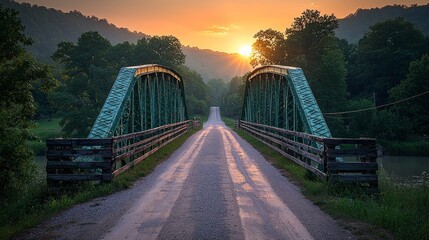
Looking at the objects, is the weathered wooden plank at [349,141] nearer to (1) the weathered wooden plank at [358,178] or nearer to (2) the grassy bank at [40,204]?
(1) the weathered wooden plank at [358,178]

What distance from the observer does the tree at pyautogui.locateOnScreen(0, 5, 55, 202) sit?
9867 millimetres

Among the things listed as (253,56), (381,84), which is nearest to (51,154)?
(253,56)

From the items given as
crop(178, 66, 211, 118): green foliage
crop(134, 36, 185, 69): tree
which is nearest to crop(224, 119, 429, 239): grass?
crop(134, 36, 185, 69): tree

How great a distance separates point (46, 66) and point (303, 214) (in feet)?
29.7

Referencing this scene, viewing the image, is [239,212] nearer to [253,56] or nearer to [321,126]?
[321,126]

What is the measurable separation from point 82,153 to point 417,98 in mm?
45380

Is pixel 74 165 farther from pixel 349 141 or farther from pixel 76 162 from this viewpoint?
pixel 349 141

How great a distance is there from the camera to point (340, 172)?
818 centimetres

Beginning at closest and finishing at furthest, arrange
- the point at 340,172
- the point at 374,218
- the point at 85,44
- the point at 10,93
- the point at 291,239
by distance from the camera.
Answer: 1. the point at 291,239
2. the point at 374,218
3. the point at 340,172
4. the point at 10,93
5. the point at 85,44

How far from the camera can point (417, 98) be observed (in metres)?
43.8

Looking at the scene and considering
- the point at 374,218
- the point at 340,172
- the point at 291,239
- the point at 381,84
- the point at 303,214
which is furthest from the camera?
the point at 381,84

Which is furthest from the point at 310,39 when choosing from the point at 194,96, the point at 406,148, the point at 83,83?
the point at 194,96

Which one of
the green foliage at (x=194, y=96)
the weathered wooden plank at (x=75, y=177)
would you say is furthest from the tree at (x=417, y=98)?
the green foliage at (x=194, y=96)

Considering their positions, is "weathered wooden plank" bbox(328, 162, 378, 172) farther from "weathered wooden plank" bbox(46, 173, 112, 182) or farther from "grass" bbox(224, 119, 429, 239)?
"weathered wooden plank" bbox(46, 173, 112, 182)
